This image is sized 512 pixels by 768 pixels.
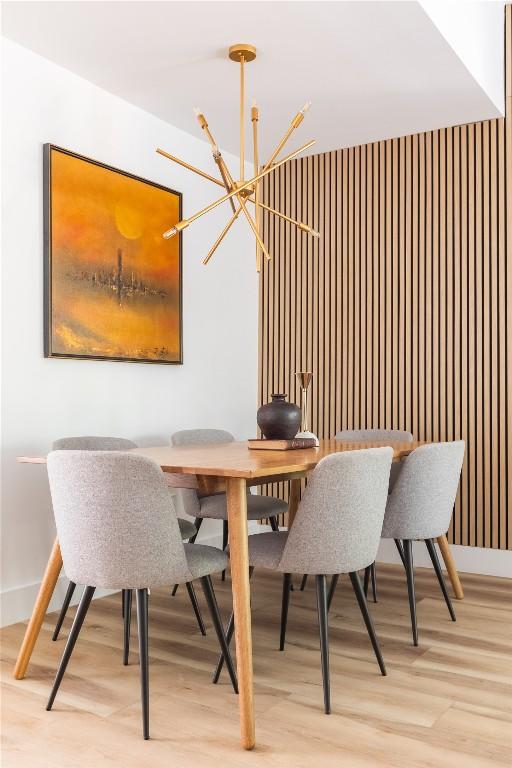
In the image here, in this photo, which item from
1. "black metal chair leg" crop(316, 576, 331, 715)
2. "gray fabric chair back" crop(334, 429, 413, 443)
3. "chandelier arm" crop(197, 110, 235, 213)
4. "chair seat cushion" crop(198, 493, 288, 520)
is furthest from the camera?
"gray fabric chair back" crop(334, 429, 413, 443)

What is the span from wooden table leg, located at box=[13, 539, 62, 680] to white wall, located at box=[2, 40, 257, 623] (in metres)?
0.74

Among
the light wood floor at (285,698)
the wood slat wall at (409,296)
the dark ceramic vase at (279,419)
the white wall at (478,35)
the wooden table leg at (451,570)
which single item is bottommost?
the light wood floor at (285,698)

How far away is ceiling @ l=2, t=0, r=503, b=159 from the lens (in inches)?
127

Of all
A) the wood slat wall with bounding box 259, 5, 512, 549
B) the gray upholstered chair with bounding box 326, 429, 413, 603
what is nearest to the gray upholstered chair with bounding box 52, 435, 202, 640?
the gray upholstered chair with bounding box 326, 429, 413, 603

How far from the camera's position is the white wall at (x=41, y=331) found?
349 cm

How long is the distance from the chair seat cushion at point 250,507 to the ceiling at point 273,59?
2.33 metres

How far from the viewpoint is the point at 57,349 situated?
3686 millimetres

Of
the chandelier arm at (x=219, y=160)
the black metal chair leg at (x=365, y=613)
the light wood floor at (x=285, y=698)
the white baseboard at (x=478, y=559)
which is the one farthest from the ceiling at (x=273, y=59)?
the light wood floor at (x=285, y=698)

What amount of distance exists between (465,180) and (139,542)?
3.36 metres

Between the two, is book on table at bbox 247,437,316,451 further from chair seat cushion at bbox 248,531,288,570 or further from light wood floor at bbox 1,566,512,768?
light wood floor at bbox 1,566,512,768

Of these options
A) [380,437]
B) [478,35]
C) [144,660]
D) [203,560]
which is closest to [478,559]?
[380,437]

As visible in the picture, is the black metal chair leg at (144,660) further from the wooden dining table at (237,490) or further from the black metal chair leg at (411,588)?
the black metal chair leg at (411,588)

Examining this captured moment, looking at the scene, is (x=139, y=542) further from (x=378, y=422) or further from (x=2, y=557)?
(x=378, y=422)

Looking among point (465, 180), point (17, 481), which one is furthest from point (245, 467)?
point (465, 180)
